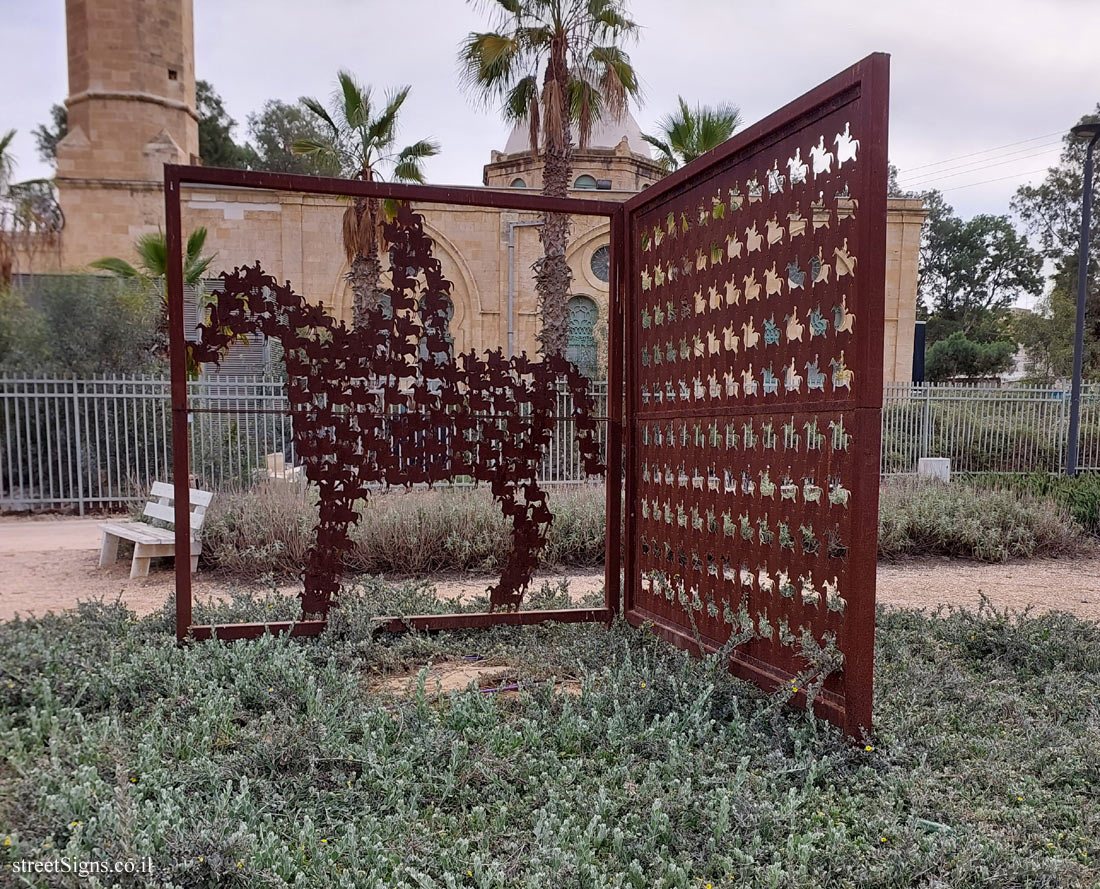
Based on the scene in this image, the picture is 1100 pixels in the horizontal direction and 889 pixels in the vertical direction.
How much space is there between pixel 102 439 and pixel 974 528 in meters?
12.7

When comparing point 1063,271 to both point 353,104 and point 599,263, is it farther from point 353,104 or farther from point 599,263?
point 353,104

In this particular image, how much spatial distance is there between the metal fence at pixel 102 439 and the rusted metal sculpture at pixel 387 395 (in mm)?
6837

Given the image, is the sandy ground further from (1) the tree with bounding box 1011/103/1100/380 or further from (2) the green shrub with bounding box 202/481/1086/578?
(1) the tree with bounding box 1011/103/1100/380

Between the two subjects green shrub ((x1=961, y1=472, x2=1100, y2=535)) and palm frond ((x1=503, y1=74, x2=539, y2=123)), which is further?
palm frond ((x1=503, y1=74, x2=539, y2=123))

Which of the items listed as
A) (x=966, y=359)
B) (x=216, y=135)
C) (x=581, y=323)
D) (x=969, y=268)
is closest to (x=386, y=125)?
(x=581, y=323)

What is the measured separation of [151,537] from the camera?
23.7 ft

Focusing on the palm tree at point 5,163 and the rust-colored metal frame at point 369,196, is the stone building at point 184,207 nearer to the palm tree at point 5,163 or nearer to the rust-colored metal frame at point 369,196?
the palm tree at point 5,163

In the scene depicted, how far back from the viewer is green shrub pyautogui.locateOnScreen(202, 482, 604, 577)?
7492mm

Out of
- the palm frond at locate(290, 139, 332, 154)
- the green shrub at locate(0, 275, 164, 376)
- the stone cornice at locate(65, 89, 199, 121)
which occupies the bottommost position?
the green shrub at locate(0, 275, 164, 376)

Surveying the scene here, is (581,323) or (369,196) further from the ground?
(581,323)

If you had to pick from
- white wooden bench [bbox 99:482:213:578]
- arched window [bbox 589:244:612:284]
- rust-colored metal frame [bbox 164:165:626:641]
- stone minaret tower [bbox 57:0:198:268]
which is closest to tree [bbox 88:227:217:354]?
white wooden bench [bbox 99:482:213:578]

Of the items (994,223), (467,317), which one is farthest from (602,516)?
(994,223)

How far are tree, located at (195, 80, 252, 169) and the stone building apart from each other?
934cm

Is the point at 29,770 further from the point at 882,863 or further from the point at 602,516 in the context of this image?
the point at 602,516
